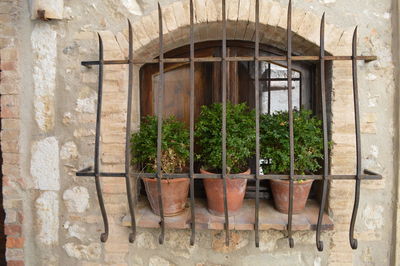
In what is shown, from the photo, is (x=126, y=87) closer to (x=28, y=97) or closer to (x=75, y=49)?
(x=75, y=49)

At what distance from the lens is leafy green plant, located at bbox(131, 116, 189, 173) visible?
5.08ft

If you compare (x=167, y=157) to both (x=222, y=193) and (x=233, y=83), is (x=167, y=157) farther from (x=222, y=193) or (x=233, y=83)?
(x=233, y=83)

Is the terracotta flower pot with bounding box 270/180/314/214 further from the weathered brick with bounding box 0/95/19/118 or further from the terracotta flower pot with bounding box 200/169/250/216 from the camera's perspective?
the weathered brick with bounding box 0/95/19/118

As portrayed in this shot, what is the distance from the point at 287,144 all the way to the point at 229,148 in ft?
1.10

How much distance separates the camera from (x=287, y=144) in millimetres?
1503

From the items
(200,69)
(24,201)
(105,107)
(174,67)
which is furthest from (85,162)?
(200,69)

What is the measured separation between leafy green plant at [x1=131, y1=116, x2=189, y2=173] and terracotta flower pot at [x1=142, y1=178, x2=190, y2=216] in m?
0.07

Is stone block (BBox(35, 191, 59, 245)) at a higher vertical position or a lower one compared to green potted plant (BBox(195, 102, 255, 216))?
lower

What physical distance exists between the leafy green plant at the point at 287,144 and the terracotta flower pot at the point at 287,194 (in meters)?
0.07

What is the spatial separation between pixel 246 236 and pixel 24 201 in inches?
56.8

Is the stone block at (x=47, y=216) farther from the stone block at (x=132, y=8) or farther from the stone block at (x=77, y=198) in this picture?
the stone block at (x=132, y=8)

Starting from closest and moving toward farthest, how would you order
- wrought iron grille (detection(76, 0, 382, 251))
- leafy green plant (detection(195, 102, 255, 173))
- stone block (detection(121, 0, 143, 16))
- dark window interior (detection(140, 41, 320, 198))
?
wrought iron grille (detection(76, 0, 382, 251))
leafy green plant (detection(195, 102, 255, 173))
stone block (detection(121, 0, 143, 16))
dark window interior (detection(140, 41, 320, 198))

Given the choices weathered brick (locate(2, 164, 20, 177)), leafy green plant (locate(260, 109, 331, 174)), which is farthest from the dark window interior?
weathered brick (locate(2, 164, 20, 177))

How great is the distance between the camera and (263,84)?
1.86 m
